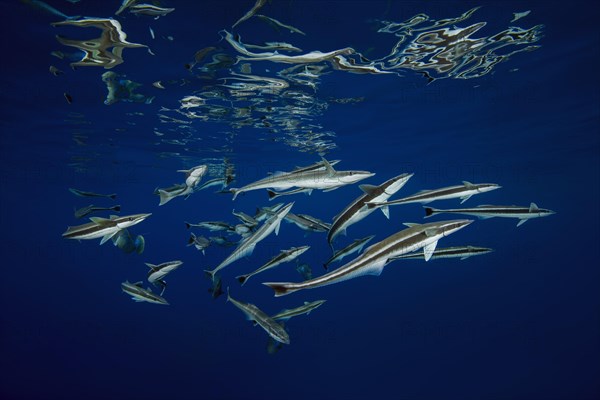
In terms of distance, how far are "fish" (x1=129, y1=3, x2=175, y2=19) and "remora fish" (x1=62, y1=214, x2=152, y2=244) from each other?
17.3ft

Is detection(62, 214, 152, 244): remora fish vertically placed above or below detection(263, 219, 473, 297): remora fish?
below

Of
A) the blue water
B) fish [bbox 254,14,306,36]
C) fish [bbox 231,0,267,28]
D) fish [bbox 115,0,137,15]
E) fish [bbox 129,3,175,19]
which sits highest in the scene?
fish [bbox 115,0,137,15]

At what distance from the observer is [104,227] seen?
14.6 ft

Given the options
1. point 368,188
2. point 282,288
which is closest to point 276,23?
point 368,188

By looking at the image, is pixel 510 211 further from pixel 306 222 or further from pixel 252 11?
pixel 252 11

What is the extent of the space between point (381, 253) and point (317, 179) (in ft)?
5.09

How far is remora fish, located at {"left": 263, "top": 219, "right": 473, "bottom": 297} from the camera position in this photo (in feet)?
8.21

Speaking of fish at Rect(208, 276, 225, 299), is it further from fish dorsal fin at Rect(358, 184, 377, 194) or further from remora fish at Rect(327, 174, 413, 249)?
fish dorsal fin at Rect(358, 184, 377, 194)

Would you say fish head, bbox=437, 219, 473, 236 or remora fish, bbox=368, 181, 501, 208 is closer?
fish head, bbox=437, 219, 473, 236

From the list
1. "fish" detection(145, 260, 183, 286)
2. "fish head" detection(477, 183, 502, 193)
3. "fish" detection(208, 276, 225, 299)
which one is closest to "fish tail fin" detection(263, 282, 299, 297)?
"fish" detection(208, 276, 225, 299)

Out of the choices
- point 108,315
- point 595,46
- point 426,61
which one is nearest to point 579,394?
point 595,46

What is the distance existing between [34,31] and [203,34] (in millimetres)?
3994

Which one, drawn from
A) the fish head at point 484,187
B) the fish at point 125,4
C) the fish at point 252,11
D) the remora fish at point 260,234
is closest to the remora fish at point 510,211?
the fish head at point 484,187

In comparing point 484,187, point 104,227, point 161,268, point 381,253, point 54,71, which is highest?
point 54,71
